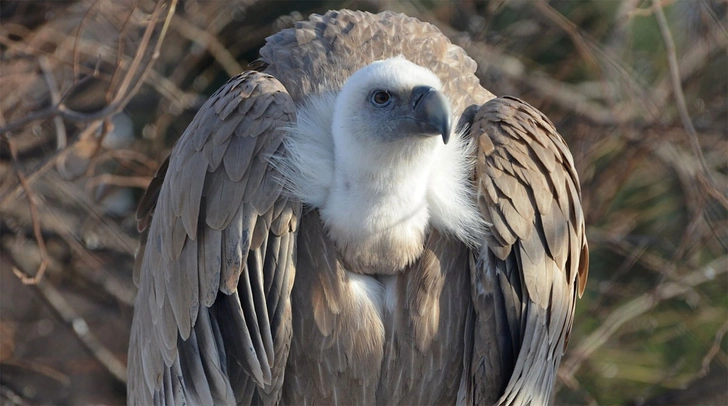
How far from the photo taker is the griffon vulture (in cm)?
343

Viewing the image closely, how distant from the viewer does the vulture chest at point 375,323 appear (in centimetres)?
357

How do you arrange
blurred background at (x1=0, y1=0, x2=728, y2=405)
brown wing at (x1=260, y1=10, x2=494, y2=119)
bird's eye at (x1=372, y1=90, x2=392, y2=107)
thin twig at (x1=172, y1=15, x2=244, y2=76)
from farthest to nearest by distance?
thin twig at (x1=172, y1=15, x2=244, y2=76) → blurred background at (x1=0, y1=0, x2=728, y2=405) → brown wing at (x1=260, y1=10, x2=494, y2=119) → bird's eye at (x1=372, y1=90, x2=392, y2=107)

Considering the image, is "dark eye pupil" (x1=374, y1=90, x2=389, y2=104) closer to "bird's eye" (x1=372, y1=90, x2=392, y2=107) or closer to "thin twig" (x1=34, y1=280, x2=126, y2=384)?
"bird's eye" (x1=372, y1=90, x2=392, y2=107)

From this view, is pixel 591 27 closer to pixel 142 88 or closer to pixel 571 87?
pixel 571 87

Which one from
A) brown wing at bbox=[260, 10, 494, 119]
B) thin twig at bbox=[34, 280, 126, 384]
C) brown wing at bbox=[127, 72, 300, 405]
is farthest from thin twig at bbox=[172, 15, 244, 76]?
brown wing at bbox=[127, 72, 300, 405]

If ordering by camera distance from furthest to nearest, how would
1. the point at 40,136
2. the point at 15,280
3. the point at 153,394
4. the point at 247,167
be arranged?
the point at 15,280, the point at 40,136, the point at 153,394, the point at 247,167

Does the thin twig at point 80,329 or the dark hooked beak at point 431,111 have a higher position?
the dark hooked beak at point 431,111

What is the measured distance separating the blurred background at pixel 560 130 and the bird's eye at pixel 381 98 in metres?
2.13

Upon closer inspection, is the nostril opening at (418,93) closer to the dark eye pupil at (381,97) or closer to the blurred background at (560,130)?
the dark eye pupil at (381,97)

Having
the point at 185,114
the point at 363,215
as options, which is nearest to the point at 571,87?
the point at 185,114

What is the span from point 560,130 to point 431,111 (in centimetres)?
265

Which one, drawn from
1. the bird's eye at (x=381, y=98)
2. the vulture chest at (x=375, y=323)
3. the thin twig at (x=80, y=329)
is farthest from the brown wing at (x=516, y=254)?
the thin twig at (x=80, y=329)

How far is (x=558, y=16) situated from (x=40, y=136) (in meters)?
2.96

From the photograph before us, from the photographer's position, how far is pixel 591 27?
601 centimetres
